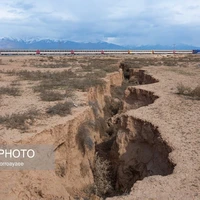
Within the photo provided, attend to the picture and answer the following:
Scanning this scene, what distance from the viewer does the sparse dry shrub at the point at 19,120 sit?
9.20m

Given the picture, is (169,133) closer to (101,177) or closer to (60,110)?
(101,177)

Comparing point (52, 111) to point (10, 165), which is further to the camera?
point (52, 111)

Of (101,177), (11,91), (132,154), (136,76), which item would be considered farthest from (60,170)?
(136,76)

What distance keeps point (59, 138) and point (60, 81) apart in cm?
869

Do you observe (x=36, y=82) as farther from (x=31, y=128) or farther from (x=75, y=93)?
(x=31, y=128)

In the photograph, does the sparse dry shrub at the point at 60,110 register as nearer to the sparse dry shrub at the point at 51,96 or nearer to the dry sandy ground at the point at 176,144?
→ the sparse dry shrub at the point at 51,96

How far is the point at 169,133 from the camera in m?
9.23

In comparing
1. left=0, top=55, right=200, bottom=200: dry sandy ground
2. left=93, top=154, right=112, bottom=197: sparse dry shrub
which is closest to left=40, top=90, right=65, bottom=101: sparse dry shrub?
left=0, top=55, right=200, bottom=200: dry sandy ground

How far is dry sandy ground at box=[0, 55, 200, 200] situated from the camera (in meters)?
6.20

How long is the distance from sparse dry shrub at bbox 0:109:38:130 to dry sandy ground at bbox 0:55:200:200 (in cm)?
24

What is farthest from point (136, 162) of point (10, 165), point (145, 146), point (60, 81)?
point (60, 81)

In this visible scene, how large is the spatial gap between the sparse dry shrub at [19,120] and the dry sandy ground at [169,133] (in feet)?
0.80

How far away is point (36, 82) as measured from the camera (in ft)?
57.5

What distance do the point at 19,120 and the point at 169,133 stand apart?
4.37 meters
